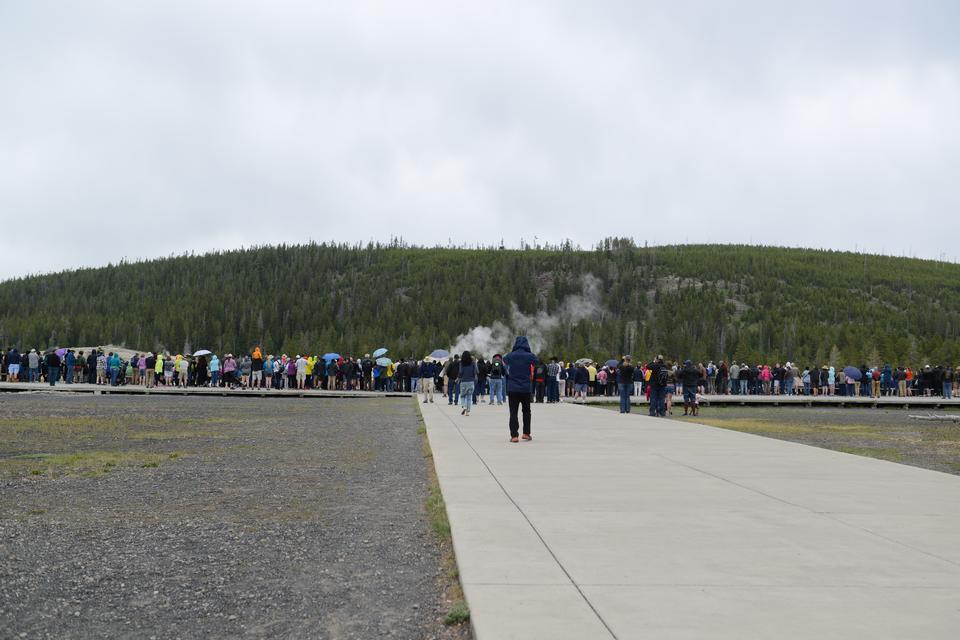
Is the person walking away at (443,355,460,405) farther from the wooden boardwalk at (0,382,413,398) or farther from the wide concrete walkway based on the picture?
the wide concrete walkway

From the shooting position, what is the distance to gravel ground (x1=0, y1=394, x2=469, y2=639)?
191 inches

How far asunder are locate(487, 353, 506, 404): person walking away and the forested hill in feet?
283

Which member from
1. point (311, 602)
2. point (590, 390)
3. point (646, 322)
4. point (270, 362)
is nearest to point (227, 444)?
point (311, 602)

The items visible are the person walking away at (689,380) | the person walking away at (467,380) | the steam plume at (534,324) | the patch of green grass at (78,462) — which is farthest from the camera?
the steam plume at (534,324)

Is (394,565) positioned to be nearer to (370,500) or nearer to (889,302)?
(370,500)

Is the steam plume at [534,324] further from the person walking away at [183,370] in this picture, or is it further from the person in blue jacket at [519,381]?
the person in blue jacket at [519,381]

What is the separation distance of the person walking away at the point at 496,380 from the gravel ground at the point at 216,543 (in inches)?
605

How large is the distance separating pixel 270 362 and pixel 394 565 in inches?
1502

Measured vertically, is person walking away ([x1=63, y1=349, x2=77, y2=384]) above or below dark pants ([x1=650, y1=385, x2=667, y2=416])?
above

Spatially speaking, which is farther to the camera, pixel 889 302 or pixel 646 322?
pixel 889 302

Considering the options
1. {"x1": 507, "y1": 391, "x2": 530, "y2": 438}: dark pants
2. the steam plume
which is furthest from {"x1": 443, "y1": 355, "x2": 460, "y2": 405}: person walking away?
the steam plume

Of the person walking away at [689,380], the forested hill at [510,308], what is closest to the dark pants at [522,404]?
the person walking away at [689,380]

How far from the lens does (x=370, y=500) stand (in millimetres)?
8836

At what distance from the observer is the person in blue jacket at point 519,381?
48.4 feet
